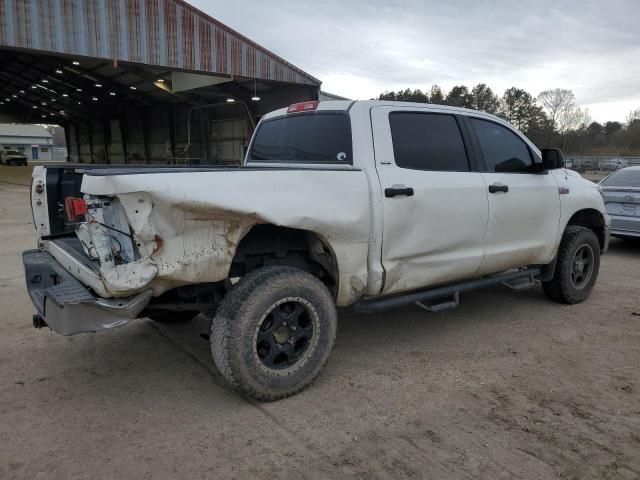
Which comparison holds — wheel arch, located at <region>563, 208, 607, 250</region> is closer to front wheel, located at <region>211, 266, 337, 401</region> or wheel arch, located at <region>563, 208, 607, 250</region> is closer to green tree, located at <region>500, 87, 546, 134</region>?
front wheel, located at <region>211, 266, 337, 401</region>

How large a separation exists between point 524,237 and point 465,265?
34.2 inches

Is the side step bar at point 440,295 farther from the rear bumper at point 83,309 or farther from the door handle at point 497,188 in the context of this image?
the rear bumper at point 83,309

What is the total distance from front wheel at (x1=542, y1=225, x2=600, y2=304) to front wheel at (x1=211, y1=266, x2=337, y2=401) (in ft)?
9.82

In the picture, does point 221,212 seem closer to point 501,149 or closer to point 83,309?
point 83,309

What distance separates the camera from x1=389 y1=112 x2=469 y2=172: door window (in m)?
3.81

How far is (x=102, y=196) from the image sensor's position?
2.80 meters

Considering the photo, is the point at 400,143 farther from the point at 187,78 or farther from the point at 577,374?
the point at 187,78

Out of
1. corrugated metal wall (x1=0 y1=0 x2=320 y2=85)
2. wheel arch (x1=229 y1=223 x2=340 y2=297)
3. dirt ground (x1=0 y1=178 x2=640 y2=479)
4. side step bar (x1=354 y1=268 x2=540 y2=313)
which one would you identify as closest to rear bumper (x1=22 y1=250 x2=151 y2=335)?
dirt ground (x1=0 y1=178 x2=640 y2=479)

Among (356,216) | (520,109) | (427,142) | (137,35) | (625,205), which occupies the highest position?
(520,109)

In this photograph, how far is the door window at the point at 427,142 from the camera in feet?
12.5

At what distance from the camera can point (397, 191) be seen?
3574 millimetres

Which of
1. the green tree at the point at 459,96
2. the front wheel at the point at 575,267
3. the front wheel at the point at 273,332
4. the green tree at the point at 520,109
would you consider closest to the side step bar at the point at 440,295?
the front wheel at the point at 575,267

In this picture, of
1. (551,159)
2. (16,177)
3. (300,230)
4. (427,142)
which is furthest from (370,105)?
(16,177)

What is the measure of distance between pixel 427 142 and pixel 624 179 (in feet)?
22.0
